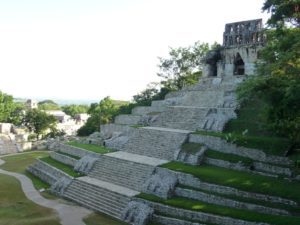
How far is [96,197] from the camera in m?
23.2

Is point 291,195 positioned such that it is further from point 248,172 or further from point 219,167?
point 219,167

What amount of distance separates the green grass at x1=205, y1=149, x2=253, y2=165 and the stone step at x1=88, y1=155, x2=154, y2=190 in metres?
4.16

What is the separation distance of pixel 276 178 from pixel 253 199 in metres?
2.82

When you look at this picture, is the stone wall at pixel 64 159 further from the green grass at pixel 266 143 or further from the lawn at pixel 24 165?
the green grass at pixel 266 143

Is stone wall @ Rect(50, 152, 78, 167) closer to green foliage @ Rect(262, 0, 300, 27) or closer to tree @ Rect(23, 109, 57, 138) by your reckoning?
green foliage @ Rect(262, 0, 300, 27)

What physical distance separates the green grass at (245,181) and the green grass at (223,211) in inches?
64.6

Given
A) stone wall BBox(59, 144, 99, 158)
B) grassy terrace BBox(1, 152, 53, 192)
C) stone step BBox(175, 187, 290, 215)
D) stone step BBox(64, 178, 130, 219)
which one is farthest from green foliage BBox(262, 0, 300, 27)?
grassy terrace BBox(1, 152, 53, 192)

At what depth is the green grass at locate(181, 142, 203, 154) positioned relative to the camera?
82.5ft

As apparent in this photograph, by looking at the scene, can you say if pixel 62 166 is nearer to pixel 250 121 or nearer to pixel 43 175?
pixel 43 175

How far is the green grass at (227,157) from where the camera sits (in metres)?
22.8

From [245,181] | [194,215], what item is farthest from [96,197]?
[245,181]

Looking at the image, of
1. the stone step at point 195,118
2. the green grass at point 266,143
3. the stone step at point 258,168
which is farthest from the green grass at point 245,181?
the stone step at point 195,118

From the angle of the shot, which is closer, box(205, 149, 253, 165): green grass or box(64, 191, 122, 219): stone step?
box(64, 191, 122, 219): stone step

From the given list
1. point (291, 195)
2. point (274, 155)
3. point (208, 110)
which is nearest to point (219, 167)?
point (274, 155)
